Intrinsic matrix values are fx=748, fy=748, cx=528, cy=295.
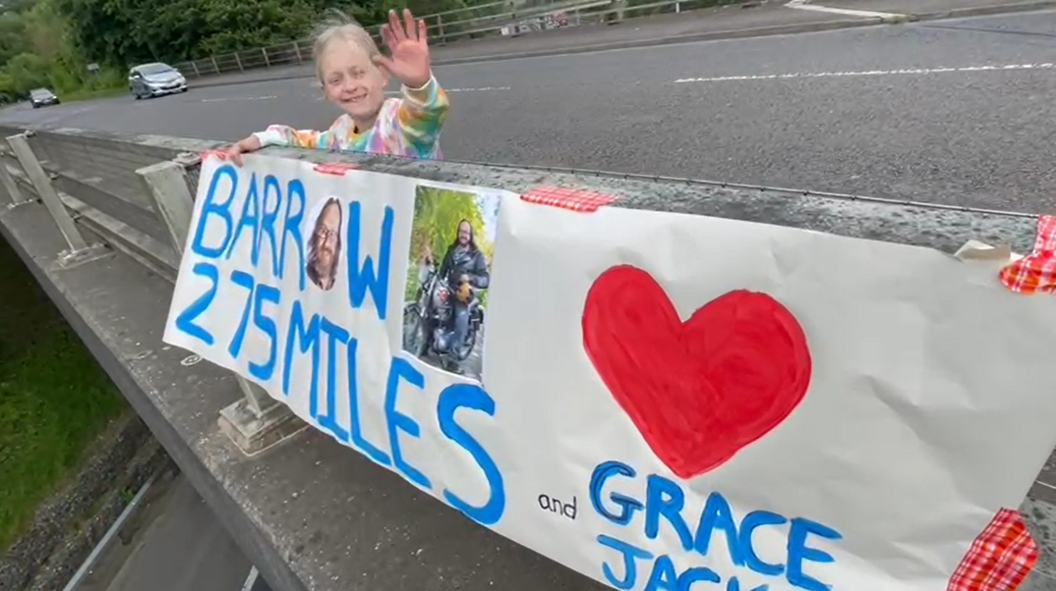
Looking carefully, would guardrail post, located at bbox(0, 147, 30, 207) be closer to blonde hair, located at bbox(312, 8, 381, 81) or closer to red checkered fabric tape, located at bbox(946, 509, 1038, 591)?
blonde hair, located at bbox(312, 8, 381, 81)

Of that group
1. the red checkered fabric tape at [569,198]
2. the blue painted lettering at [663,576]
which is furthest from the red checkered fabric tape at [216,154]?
the blue painted lettering at [663,576]

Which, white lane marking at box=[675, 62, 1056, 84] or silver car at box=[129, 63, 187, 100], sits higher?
white lane marking at box=[675, 62, 1056, 84]

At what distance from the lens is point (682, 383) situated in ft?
4.05

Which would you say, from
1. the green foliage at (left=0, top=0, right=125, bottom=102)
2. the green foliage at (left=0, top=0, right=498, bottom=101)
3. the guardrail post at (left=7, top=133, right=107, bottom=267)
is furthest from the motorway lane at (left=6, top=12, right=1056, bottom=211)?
the green foliage at (left=0, top=0, right=125, bottom=102)

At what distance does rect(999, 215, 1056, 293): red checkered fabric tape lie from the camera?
0.84 meters

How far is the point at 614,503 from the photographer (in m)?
1.40

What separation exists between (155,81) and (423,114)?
1248 inches

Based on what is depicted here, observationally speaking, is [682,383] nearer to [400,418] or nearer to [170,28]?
[400,418]

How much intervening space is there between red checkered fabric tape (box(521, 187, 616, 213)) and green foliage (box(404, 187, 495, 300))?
115 millimetres

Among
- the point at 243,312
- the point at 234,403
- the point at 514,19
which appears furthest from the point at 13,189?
the point at 514,19

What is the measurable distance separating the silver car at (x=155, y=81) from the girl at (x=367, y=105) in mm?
30980

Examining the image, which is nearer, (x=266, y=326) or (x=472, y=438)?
(x=472, y=438)

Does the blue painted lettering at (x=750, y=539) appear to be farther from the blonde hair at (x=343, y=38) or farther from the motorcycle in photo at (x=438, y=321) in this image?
the blonde hair at (x=343, y=38)

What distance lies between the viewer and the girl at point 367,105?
2.35 meters
